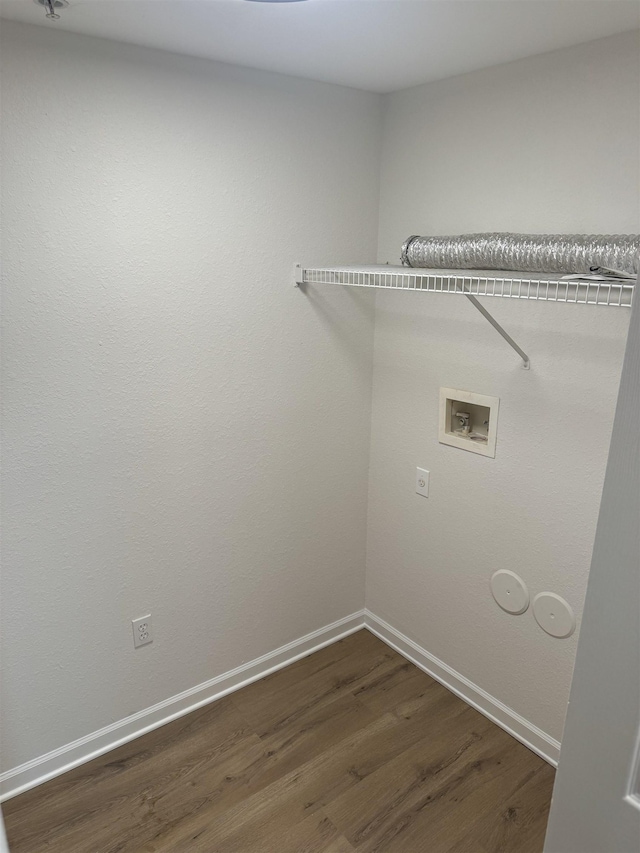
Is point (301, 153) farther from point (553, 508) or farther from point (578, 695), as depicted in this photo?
point (578, 695)

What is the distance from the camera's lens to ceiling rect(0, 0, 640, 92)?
4.42 ft

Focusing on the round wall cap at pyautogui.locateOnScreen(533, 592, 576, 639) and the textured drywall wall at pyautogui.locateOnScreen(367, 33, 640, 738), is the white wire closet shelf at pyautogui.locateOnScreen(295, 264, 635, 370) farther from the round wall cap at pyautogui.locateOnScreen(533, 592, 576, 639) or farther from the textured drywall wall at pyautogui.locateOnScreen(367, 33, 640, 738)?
the round wall cap at pyautogui.locateOnScreen(533, 592, 576, 639)

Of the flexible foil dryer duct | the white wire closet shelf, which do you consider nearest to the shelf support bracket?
the white wire closet shelf

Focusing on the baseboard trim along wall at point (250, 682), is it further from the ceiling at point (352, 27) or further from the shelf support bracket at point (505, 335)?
the ceiling at point (352, 27)

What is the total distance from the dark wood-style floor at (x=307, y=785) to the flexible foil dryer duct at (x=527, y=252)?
1.62 meters

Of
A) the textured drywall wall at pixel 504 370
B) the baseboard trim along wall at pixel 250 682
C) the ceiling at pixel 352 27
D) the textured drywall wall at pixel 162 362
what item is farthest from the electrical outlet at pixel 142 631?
the ceiling at pixel 352 27

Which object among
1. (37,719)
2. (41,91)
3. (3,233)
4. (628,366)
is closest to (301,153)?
(41,91)

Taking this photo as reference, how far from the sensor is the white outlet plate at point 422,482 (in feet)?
7.70

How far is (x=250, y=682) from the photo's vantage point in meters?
2.42

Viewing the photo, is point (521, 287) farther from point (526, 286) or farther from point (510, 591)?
point (510, 591)

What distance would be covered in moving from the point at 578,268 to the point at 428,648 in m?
1.65

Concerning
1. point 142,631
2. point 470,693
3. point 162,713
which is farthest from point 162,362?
point 470,693

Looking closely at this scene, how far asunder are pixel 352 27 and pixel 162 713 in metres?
2.24

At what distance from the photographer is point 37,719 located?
1935 mm
